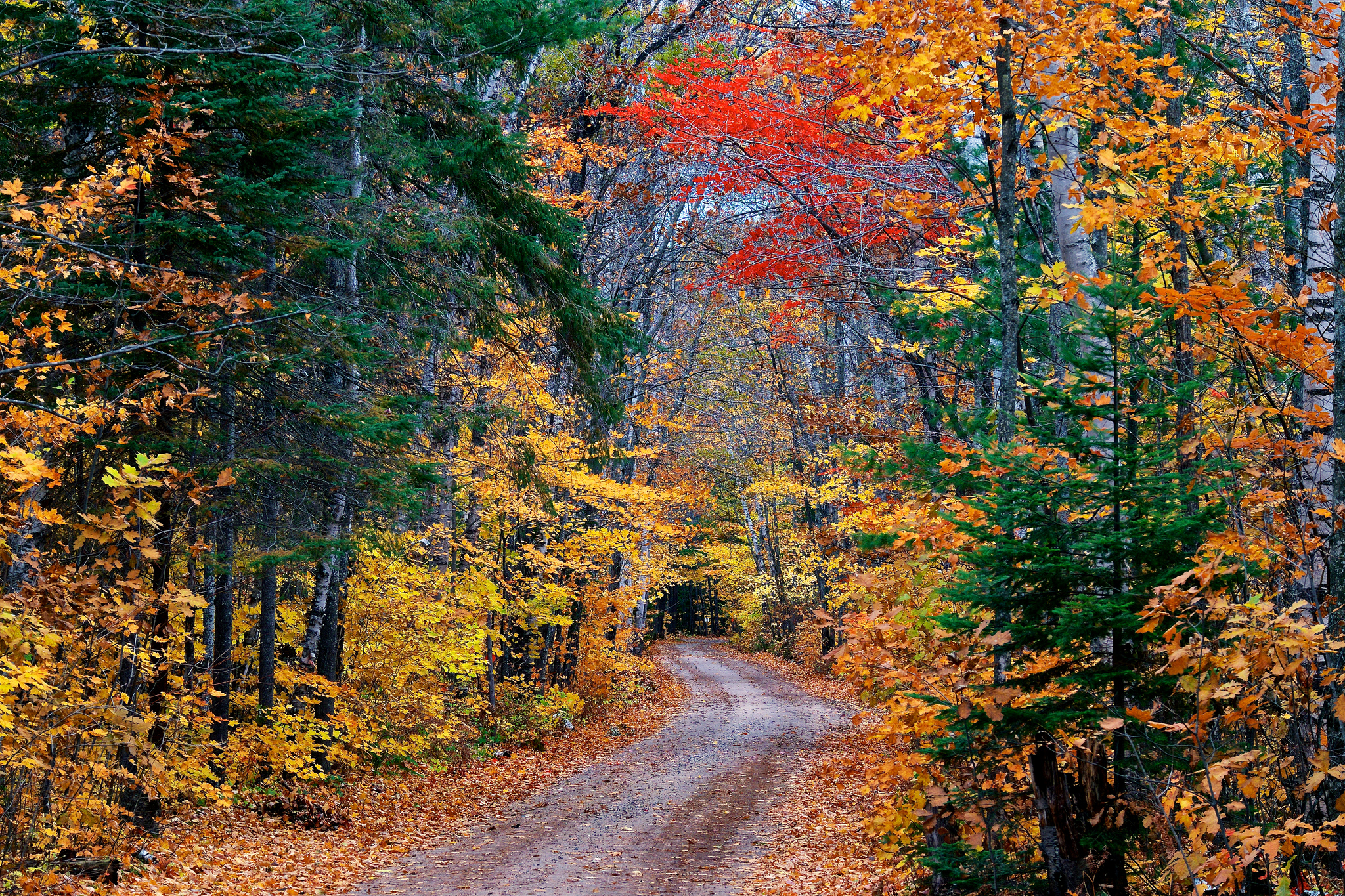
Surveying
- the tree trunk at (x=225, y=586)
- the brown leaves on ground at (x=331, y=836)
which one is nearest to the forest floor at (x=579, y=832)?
the brown leaves on ground at (x=331, y=836)

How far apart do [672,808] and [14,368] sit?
9443mm

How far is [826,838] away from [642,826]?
224 cm

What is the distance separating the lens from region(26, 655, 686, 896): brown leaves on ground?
7867 mm

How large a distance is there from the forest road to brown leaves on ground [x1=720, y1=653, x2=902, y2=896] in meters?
0.27

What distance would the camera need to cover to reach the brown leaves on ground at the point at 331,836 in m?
7.87

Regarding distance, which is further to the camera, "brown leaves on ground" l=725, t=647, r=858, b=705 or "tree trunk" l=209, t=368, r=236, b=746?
"brown leaves on ground" l=725, t=647, r=858, b=705

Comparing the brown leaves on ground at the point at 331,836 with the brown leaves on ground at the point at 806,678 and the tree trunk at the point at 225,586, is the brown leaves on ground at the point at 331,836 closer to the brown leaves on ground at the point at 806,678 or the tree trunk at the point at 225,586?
the tree trunk at the point at 225,586

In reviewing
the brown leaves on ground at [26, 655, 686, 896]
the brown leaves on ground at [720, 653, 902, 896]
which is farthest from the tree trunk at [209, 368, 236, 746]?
the brown leaves on ground at [720, 653, 902, 896]

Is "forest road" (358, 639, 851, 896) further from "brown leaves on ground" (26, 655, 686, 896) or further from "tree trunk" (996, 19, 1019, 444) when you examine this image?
"tree trunk" (996, 19, 1019, 444)

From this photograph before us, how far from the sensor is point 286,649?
14.0m

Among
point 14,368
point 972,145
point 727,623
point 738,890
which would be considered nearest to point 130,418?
point 14,368

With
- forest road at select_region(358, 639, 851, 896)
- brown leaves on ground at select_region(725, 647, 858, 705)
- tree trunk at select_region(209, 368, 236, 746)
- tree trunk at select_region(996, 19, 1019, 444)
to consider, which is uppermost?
tree trunk at select_region(996, 19, 1019, 444)

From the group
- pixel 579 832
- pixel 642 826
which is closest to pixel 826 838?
pixel 642 826

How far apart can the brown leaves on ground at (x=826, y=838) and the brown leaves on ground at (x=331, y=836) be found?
3683 millimetres
